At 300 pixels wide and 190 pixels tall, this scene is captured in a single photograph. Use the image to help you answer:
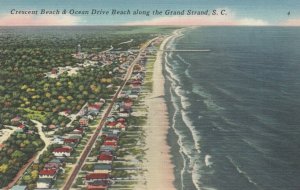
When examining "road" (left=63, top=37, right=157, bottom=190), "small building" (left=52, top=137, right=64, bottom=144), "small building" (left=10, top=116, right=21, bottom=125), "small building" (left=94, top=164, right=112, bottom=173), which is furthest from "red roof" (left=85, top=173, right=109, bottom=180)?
"small building" (left=10, top=116, right=21, bottom=125)

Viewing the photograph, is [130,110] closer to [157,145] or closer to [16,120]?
[157,145]

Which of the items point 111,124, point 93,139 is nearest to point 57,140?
point 93,139

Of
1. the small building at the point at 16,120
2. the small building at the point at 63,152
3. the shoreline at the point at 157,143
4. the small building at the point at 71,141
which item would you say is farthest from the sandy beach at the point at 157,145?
the small building at the point at 16,120

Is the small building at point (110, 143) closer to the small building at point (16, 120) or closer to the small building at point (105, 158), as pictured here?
the small building at point (105, 158)

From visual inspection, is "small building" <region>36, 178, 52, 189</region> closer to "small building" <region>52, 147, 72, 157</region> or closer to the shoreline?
"small building" <region>52, 147, 72, 157</region>

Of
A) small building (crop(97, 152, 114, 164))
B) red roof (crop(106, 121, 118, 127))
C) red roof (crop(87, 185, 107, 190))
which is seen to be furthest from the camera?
red roof (crop(106, 121, 118, 127))
